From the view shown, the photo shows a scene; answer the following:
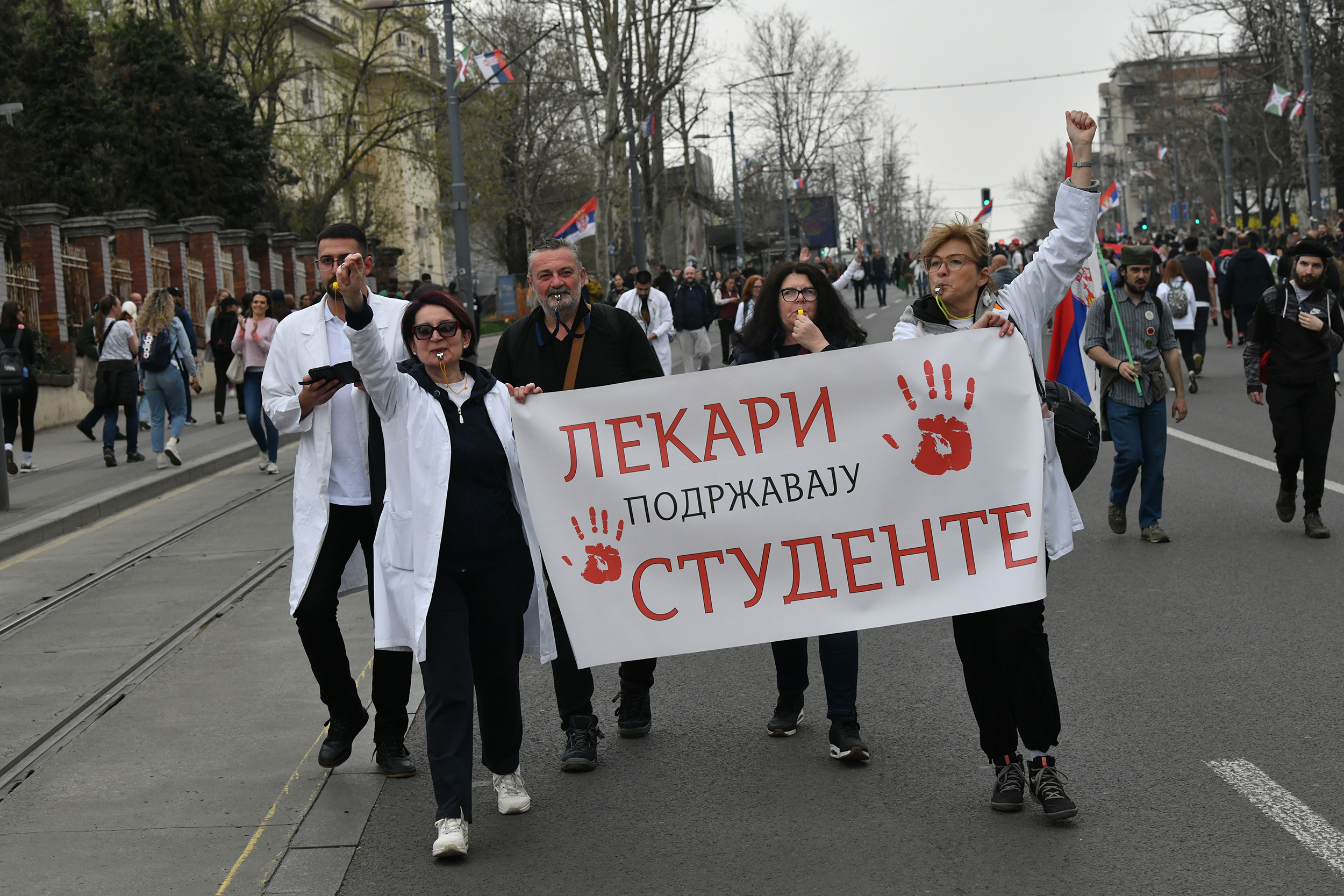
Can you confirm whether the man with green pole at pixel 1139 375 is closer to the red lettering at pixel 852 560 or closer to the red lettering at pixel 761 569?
the red lettering at pixel 852 560

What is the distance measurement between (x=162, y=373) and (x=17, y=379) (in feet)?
4.70

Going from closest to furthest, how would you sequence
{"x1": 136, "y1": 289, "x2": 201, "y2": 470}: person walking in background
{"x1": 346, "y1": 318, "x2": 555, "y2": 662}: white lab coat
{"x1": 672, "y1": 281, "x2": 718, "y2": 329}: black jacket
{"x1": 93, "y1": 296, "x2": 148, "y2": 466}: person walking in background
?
{"x1": 346, "y1": 318, "x2": 555, "y2": 662}: white lab coat, {"x1": 136, "y1": 289, "x2": 201, "y2": 470}: person walking in background, {"x1": 93, "y1": 296, "x2": 148, "y2": 466}: person walking in background, {"x1": 672, "y1": 281, "x2": 718, "y2": 329}: black jacket

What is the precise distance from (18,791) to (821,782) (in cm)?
290

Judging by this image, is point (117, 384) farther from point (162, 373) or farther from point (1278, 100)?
point (1278, 100)

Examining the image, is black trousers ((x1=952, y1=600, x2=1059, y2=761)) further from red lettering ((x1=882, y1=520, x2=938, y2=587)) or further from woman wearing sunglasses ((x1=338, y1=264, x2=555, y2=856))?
woman wearing sunglasses ((x1=338, y1=264, x2=555, y2=856))

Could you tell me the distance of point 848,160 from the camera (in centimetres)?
9800

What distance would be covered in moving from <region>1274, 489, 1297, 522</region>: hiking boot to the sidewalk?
8.91 m

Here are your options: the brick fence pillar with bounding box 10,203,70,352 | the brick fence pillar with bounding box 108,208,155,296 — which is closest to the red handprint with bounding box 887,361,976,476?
the brick fence pillar with bounding box 10,203,70,352

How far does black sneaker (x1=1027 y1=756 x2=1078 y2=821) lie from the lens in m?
4.70

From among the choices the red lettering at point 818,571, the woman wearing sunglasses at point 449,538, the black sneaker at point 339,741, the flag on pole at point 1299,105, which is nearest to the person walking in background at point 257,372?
the black sneaker at point 339,741

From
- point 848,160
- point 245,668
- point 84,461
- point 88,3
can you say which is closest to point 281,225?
point 88,3

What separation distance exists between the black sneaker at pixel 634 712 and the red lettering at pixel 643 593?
810 mm

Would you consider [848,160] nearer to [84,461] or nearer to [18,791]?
[84,461]

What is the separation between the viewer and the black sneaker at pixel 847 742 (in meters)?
5.42
